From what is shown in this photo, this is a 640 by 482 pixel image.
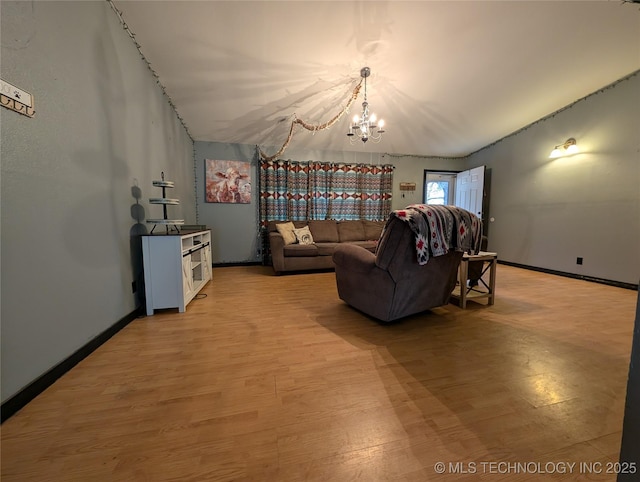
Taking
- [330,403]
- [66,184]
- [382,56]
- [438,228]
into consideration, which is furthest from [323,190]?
[330,403]

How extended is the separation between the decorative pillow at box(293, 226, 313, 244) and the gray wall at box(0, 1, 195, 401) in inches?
93.0

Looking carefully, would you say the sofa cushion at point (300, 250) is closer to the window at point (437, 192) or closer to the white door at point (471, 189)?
the window at point (437, 192)

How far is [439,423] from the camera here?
109 centimetres

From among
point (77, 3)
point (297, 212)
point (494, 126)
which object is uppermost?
point (494, 126)

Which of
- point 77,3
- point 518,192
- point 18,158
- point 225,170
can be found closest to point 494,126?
point 518,192

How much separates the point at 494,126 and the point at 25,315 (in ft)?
19.7

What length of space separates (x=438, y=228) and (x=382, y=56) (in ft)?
6.75

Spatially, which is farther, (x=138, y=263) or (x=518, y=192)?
(x=518, y=192)

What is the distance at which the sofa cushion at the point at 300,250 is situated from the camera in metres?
3.85

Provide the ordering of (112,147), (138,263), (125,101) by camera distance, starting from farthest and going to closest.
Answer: (138,263) → (125,101) → (112,147)

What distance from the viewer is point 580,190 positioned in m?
3.63

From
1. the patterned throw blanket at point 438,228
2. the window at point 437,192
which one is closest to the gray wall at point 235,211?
the window at point 437,192

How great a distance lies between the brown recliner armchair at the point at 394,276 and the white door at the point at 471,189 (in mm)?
3555

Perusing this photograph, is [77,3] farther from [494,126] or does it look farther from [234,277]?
[494,126]
